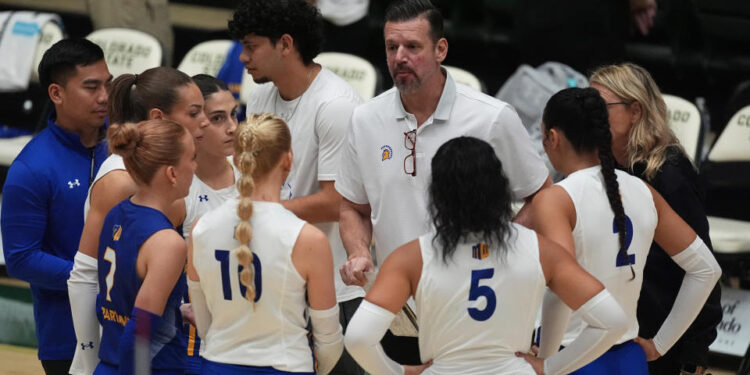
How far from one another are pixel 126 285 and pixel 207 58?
434cm

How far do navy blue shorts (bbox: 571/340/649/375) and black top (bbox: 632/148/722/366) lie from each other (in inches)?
15.7

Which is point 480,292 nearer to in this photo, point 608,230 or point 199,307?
point 608,230

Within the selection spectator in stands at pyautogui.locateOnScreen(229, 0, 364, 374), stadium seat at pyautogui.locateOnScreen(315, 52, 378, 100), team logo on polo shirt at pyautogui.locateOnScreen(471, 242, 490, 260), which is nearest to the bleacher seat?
stadium seat at pyautogui.locateOnScreen(315, 52, 378, 100)

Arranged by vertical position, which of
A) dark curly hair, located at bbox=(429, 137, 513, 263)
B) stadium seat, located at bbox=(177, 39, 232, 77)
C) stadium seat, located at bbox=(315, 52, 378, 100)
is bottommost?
stadium seat, located at bbox=(177, 39, 232, 77)

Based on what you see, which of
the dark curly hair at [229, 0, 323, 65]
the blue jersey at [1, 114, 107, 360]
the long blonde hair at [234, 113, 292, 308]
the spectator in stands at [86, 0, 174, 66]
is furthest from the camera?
the spectator in stands at [86, 0, 174, 66]

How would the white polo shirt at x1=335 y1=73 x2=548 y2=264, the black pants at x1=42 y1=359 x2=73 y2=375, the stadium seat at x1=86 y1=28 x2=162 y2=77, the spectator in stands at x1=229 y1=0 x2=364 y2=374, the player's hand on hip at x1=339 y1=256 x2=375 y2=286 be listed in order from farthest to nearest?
the stadium seat at x1=86 y1=28 x2=162 y2=77 < the spectator in stands at x1=229 y1=0 x2=364 y2=374 < the black pants at x1=42 y1=359 x2=73 y2=375 < the white polo shirt at x1=335 y1=73 x2=548 y2=264 < the player's hand on hip at x1=339 y1=256 x2=375 y2=286

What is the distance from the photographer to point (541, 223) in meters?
3.03

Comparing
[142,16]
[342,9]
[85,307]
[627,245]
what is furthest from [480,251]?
[142,16]

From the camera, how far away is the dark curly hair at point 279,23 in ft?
13.2

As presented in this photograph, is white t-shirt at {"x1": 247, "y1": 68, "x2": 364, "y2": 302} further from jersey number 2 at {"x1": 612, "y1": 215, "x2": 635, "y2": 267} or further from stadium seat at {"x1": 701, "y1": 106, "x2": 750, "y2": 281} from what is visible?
stadium seat at {"x1": 701, "y1": 106, "x2": 750, "y2": 281}

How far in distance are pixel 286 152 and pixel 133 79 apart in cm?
88

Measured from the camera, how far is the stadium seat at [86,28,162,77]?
7.13 metres

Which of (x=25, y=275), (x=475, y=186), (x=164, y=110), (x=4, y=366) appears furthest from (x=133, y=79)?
(x=4, y=366)

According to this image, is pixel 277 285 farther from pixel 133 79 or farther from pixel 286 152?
pixel 133 79
